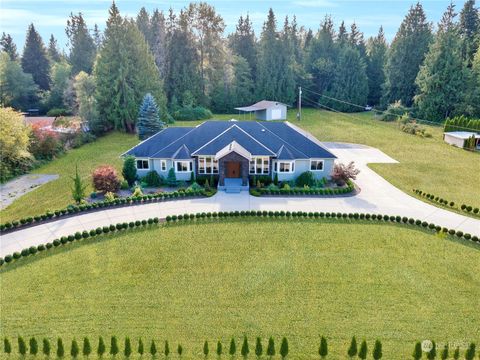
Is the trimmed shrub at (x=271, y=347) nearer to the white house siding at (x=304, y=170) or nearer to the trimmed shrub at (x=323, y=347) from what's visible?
the trimmed shrub at (x=323, y=347)

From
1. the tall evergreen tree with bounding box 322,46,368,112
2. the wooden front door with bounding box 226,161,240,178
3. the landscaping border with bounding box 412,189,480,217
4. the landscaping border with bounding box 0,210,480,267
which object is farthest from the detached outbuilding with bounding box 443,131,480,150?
the wooden front door with bounding box 226,161,240,178

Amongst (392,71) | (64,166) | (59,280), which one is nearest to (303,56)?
(392,71)

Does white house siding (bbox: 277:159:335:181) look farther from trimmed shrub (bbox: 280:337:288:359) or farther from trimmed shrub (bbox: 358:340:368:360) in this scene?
trimmed shrub (bbox: 358:340:368:360)

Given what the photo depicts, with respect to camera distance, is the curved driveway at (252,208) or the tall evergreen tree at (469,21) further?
the tall evergreen tree at (469,21)

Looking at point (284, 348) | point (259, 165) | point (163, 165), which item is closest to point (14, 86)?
point (163, 165)

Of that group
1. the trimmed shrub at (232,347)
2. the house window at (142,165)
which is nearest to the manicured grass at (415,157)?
the house window at (142,165)
